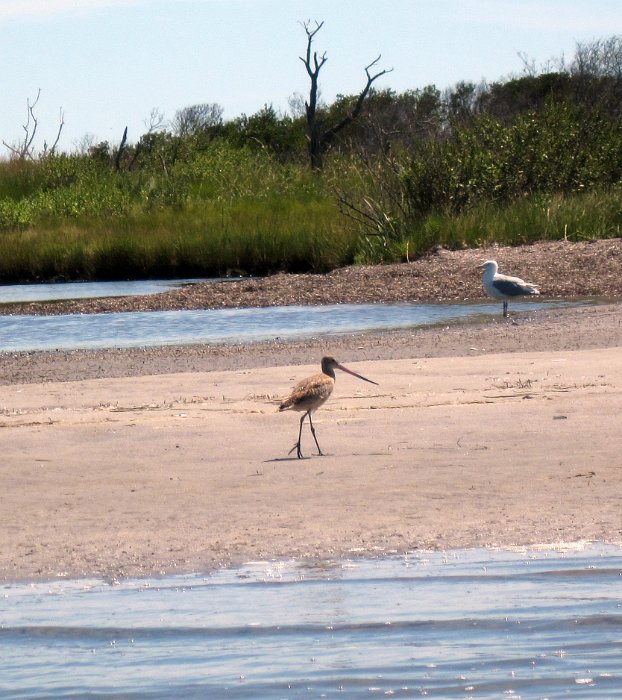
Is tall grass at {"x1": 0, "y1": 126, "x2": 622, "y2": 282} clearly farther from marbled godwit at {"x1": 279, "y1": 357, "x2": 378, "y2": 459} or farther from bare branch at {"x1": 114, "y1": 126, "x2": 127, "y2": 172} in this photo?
marbled godwit at {"x1": 279, "y1": 357, "x2": 378, "y2": 459}

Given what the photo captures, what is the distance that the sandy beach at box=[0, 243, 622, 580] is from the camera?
6.60 meters

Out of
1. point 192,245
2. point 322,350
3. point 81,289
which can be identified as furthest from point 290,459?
point 192,245

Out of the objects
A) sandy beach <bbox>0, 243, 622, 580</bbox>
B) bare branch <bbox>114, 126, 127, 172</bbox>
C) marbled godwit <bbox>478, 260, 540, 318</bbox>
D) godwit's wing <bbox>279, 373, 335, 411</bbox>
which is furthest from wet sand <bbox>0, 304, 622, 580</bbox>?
bare branch <bbox>114, 126, 127, 172</bbox>

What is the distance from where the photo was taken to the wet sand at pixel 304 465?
660 centimetres

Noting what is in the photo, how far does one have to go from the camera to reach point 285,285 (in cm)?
2489

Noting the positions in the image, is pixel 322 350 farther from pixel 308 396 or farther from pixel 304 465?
pixel 304 465

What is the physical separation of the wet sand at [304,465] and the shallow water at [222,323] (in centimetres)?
550

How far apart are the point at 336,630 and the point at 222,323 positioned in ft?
49.6

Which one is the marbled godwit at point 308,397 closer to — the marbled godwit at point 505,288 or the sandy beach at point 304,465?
the sandy beach at point 304,465

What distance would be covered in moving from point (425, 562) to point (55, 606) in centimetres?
172

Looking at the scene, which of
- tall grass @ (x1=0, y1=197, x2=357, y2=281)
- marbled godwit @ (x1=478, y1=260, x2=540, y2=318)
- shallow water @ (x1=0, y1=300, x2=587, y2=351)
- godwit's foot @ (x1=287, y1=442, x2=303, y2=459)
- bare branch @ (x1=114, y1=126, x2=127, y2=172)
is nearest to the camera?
godwit's foot @ (x1=287, y1=442, x2=303, y2=459)

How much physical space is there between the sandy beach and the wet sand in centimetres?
2

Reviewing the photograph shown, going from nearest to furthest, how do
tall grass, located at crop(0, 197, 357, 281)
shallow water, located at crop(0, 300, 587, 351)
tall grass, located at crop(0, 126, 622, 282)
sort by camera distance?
shallow water, located at crop(0, 300, 587, 351)
tall grass, located at crop(0, 126, 622, 282)
tall grass, located at crop(0, 197, 357, 281)

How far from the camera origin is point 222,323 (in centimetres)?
2033
